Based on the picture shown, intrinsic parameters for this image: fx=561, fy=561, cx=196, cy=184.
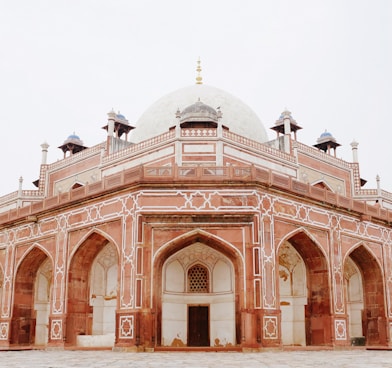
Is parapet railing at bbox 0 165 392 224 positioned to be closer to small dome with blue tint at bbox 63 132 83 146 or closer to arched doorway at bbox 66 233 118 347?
arched doorway at bbox 66 233 118 347

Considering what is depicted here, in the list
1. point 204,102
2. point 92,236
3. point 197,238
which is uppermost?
point 204,102

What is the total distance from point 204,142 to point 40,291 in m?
7.60

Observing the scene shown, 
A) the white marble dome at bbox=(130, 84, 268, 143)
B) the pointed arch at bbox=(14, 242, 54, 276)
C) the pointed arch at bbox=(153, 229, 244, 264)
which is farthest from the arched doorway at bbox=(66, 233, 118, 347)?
the white marble dome at bbox=(130, 84, 268, 143)

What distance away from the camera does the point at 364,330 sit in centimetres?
1836

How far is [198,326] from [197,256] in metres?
1.97

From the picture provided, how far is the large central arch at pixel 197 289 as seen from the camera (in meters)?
14.7

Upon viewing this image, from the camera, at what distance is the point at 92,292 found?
17.0 metres

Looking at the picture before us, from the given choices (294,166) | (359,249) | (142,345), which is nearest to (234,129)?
(294,166)

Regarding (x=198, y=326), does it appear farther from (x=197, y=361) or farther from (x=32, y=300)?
(x=197, y=361)

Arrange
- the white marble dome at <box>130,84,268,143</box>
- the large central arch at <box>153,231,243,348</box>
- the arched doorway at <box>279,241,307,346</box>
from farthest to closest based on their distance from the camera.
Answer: the white marble dome at <box>130,84,268,143</box> < the arched doorway at <box>279,241,307,346</box> < the large central arch at <box>153,231,243,348</box>

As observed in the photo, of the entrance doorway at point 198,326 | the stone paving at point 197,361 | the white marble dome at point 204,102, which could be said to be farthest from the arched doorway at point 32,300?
the stone paving at point 197,361

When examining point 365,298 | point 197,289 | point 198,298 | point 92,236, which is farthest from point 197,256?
point 365,298

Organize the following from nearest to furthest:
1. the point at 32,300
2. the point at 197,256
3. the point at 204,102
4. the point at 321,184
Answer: the point at 197,256 < the point at 32,300 < the point at 204,102 < the point at 321,184

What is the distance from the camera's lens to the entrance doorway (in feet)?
51.7
